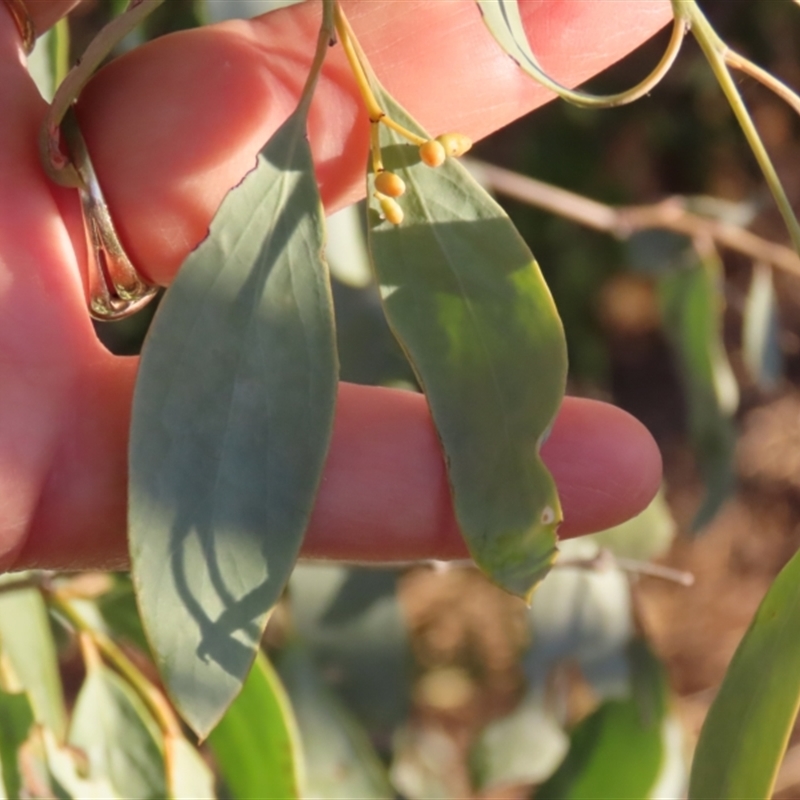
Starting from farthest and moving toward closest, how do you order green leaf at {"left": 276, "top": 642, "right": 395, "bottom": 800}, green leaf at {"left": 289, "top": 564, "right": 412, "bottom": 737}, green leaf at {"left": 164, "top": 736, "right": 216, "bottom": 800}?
green leaf at {"left": 289, "top": 564, "right": 412, "bottom": 737}, green leaf at {"left": 276, "top": 642, "right": 395, "bottom": 800}, green leaf at {"left": 164, "top": 736, "right": 216, "bottom": 800}

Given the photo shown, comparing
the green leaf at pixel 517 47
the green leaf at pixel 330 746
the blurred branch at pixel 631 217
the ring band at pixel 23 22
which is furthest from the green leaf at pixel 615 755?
the ring band at pixel 23 22

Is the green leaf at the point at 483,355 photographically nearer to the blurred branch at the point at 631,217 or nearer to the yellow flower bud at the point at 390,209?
the yellow flower bud at the point at 390,209

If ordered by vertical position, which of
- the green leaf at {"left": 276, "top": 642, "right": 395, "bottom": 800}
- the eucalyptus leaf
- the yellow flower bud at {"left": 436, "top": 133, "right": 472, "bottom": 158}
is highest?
the yellow flower bud at {"left": 436, "top": 133, "right": 472, "bottom": 158}

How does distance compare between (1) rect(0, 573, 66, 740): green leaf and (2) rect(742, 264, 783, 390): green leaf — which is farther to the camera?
(2) rect(742, 264, 783, 390): green leaf

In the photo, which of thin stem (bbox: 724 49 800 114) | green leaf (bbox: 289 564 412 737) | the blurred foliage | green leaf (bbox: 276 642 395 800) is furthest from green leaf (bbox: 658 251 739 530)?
thin stem (bbox: 724 49 800 114)

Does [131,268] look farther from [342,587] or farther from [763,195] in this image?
[763,195]

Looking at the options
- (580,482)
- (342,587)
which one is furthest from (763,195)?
(580,482)

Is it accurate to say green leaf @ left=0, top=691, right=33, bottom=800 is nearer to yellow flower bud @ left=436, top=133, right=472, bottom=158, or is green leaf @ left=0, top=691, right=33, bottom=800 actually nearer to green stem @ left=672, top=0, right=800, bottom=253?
yellow flower bud @ left=436, top=133, right=472, bottom=158

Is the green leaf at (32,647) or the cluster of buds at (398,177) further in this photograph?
the green leaf at (32,647)
